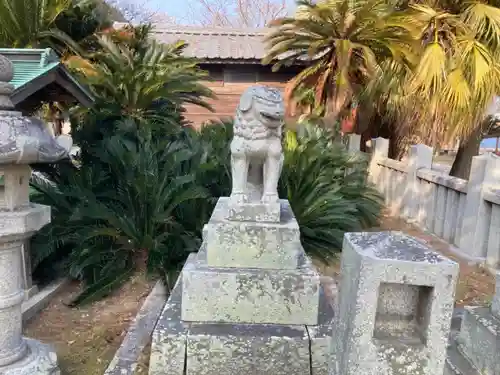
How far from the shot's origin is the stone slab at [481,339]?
248cm

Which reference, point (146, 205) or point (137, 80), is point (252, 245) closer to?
point (146, 205)

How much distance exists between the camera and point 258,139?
3.07 metres

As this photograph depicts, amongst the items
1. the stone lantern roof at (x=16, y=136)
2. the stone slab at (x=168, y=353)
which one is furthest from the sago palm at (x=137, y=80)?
the stone slab at (x=168, y=353)

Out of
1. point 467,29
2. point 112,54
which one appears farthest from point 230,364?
point 467,29

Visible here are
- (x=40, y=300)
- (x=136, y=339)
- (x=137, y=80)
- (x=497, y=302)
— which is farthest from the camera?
(x=137, y=80)

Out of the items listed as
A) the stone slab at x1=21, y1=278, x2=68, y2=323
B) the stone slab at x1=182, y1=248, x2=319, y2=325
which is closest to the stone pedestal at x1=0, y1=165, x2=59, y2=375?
the stone slab at x1=182, y1=248, x2=319, y2=325

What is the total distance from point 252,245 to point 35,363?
1659 millimetres

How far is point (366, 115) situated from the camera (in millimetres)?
10375

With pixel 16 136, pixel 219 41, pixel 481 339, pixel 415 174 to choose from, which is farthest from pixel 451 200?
pixel 219 41

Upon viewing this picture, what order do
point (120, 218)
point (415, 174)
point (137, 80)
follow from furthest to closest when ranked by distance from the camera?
point (415, 174)
point (137, 80)
point (120, 218)

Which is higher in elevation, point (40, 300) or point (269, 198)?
point (269, 198)

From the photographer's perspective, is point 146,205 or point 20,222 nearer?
point 20,222

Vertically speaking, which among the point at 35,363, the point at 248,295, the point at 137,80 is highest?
the point at 137,80

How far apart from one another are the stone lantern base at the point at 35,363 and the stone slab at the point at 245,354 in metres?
1.00
